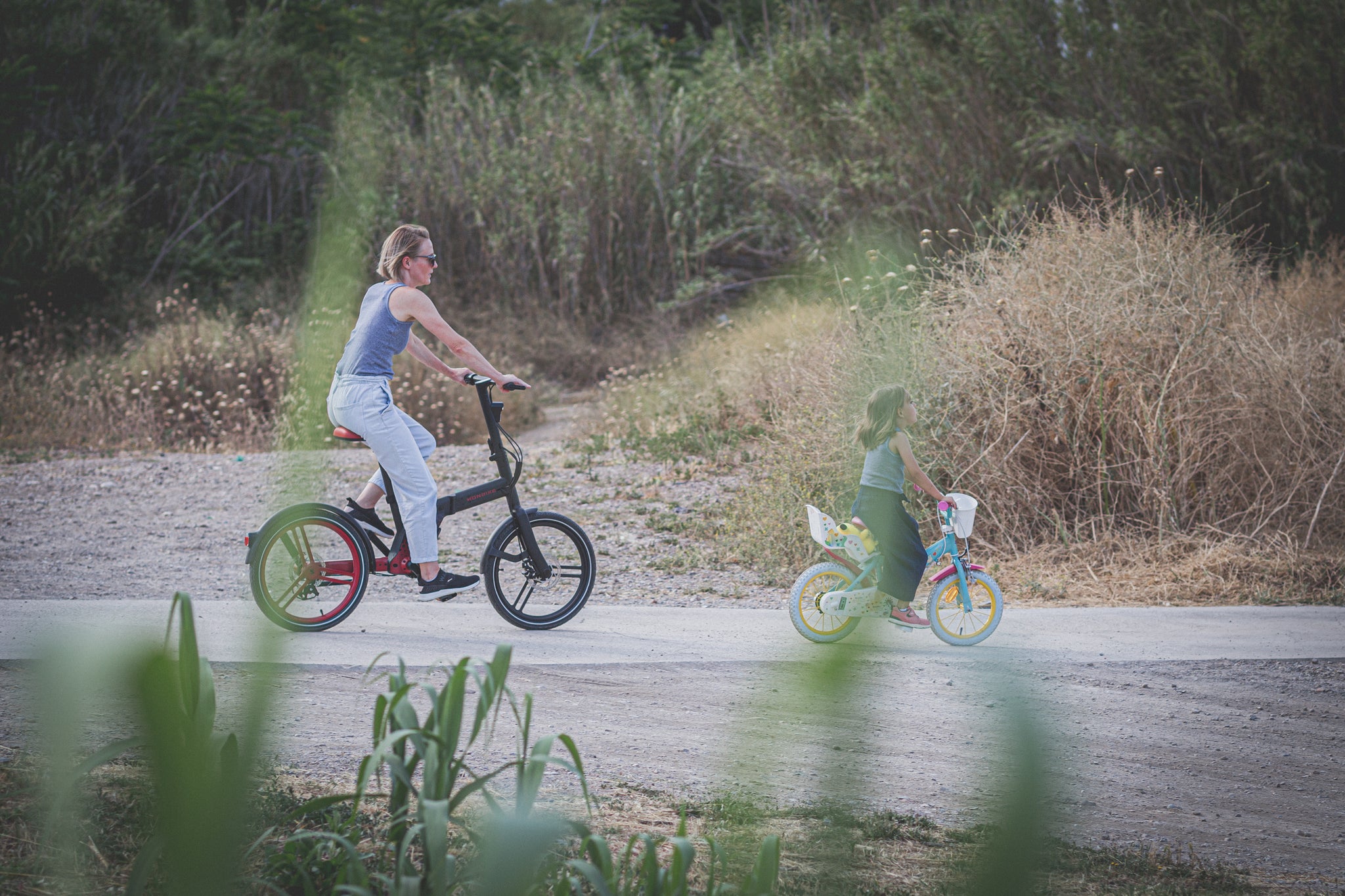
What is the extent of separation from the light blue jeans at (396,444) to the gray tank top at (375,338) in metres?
0.05

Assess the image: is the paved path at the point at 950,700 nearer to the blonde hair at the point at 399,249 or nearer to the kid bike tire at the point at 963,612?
the kid bike tire at the point at 963,612

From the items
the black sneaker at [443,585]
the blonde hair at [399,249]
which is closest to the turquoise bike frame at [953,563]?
the black sneaker at [443,585]

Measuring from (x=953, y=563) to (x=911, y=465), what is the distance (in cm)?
49

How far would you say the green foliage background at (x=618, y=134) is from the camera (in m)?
12.0

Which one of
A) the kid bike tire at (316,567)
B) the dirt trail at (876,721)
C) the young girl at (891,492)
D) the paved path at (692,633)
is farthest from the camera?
the young girl at (891,492)

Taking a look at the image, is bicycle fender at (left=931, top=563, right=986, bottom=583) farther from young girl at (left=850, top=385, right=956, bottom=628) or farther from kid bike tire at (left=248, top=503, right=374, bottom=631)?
kid bike tire at (left=248, top=503, right=374, bottom=631)

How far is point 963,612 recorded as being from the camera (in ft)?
17.5

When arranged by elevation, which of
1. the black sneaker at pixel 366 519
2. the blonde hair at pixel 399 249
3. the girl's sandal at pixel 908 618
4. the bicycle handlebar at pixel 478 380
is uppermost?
the blonde hair at pixel 399 249

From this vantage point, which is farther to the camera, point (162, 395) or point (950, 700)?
point (162, 395)

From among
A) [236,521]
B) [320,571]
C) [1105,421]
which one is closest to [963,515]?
[1105,421]

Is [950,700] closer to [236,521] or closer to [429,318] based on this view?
[429,318]

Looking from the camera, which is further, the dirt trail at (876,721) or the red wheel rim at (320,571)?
the red wheel rim at (320,571)

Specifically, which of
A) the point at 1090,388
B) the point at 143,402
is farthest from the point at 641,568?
the point at 143,402

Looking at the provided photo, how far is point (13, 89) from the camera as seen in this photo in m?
15.7
